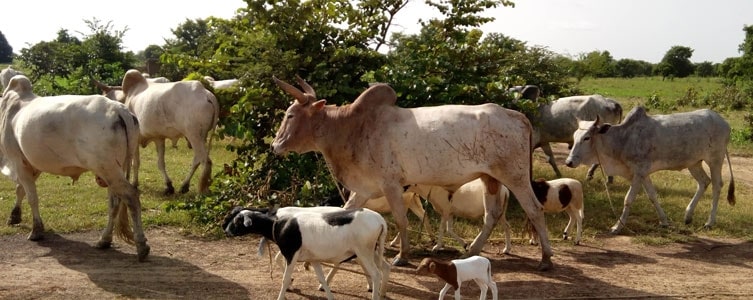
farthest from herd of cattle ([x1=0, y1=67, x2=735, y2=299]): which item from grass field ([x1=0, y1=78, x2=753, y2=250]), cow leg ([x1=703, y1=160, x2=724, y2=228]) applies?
cow leg ([x1=703, y1=160, x2=724, y2=228])

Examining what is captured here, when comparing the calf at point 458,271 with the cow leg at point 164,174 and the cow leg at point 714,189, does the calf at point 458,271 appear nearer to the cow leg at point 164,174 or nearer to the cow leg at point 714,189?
the cow leg at point 714,189

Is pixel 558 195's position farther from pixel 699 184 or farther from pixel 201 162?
pixel 201 162

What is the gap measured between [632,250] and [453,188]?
294cm

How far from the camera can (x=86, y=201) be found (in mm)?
11844

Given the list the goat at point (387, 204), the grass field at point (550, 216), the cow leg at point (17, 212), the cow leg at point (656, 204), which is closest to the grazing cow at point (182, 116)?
the grass field at point (550, 216)

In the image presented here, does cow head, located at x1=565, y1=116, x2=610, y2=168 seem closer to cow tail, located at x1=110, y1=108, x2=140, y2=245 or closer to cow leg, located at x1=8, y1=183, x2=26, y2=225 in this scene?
cow tail, located at x1=110, y1=108, x2=140, y2=245

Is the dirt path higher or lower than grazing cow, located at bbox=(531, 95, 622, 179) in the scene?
lower

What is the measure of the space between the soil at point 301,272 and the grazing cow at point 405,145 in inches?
26.8

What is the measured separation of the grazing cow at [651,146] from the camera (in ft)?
36.9

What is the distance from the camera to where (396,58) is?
11758mm

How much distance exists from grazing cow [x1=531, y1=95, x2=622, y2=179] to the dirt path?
17.7ft

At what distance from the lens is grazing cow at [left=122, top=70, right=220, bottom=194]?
496 inches

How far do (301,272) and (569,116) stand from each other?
8.73m

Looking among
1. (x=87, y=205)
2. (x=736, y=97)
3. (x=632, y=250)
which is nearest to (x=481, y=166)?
(x=632, y=250)
